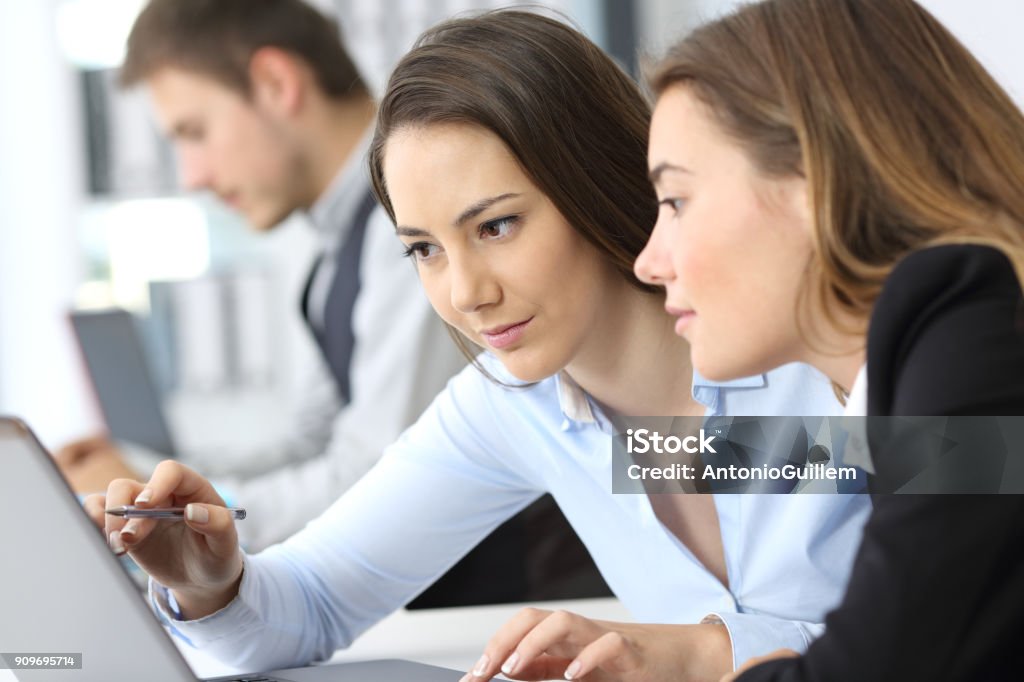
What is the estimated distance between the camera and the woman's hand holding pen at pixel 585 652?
0.83 m

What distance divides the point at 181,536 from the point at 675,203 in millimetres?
518

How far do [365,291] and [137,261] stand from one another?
2093 millimetres

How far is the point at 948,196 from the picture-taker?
2.21ft

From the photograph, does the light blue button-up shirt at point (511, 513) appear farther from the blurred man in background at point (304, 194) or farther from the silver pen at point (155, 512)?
the blurred man in background at point (304, 194)

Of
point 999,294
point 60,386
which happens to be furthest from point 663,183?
point 60,386

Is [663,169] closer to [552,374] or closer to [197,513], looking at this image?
[552,374]

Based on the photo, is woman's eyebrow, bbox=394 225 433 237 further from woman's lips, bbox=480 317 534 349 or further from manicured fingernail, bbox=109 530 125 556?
manicured fingernail, bbox=109 530 125 556

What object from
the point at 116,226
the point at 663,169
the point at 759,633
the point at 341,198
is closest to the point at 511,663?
the point at 759,633

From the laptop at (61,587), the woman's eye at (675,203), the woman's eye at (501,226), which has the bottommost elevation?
the laptop at (61,587)

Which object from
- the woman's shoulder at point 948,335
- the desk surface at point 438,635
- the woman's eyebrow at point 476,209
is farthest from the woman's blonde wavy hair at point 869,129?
the desk surface at point 438,635

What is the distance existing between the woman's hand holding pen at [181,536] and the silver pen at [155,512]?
0.04 feet

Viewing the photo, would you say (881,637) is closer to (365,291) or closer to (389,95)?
(389,95)

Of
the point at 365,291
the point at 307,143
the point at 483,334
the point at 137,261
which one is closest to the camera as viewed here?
the point at 483,334

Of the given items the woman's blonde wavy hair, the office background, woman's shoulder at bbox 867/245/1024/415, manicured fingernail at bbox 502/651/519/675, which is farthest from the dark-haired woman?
the office background
